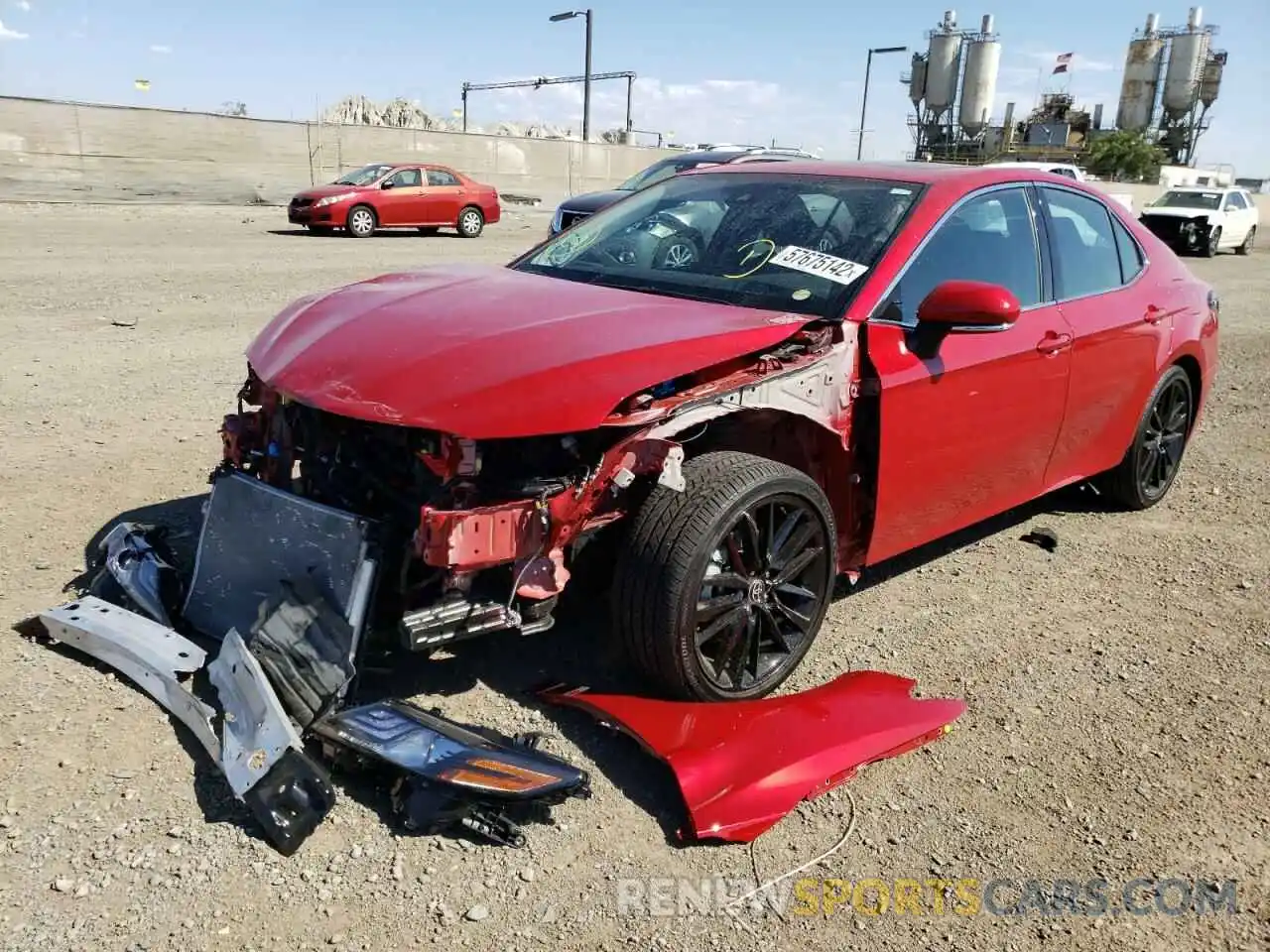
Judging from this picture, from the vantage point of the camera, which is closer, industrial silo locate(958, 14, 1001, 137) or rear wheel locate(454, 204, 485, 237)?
rear wheel locate(454, 204, 485, 237)

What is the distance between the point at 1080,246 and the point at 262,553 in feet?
12.2

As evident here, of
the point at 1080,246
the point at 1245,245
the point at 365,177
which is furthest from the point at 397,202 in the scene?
the point at 1245,245

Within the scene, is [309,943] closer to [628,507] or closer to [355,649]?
[355,649]

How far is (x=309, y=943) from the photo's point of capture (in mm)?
2346

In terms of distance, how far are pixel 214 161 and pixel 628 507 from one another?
2677cm

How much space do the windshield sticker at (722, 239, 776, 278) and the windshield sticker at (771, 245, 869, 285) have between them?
0.14ft

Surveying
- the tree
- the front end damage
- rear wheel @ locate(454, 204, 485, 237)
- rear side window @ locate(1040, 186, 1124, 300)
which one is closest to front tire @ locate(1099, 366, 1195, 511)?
rear side window @ locate(1040, 186, 1124, 300)

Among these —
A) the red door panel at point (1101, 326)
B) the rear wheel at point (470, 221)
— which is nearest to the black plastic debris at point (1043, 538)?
the red door panel at point (1101, 326)

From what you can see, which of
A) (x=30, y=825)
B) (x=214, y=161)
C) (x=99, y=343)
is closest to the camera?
(x=30, y=825)

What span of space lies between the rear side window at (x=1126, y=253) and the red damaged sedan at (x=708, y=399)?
20 centimetres

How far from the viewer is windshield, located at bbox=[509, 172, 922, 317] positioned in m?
3.72

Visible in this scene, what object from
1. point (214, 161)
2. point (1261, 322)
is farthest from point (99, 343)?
point (214, 161)

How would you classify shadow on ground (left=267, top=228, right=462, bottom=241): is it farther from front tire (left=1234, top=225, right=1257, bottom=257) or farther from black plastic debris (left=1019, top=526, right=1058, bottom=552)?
front tire (left=1234, top=225, right=1257, bottom=257)

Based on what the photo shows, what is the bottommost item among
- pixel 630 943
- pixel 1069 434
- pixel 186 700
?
pixel 630 943
